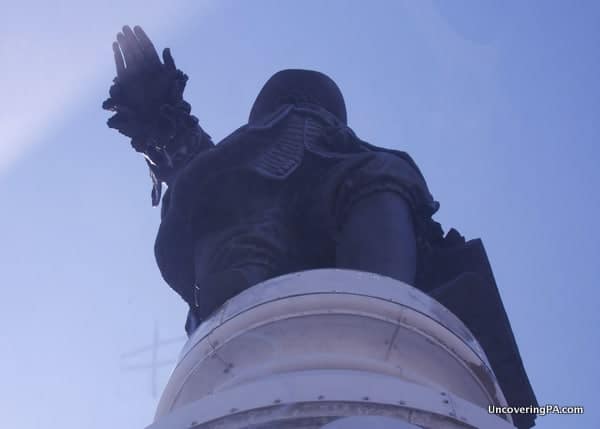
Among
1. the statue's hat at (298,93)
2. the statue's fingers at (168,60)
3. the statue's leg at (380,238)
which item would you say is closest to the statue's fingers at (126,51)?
the statue's fingers at (168,60)

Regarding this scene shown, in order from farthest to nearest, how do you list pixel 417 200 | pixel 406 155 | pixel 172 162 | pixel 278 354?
pixel 172 162, pixel 406 155, pixel 417 200, pixel 278 354

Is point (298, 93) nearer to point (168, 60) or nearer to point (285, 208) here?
point (168, 60)

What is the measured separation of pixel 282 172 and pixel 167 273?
1.06m

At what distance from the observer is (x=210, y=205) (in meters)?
→ 7.00

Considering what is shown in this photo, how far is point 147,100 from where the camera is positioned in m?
7.92

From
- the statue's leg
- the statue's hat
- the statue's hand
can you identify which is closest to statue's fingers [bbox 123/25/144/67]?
the statue's hand

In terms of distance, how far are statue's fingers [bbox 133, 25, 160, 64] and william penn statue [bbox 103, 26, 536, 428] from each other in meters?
0.02

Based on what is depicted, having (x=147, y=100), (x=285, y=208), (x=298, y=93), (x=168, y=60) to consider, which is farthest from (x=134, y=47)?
(x=285, y=208)

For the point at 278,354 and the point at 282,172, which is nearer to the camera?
the point at 278,354

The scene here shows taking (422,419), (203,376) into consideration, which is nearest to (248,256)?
(203,376)

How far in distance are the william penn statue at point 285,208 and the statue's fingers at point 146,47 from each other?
2cm

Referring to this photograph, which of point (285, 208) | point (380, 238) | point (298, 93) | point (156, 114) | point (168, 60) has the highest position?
point (298, 93)

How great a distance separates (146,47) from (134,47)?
0.09 m

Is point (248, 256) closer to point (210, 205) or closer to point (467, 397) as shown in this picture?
point (210, 205)
